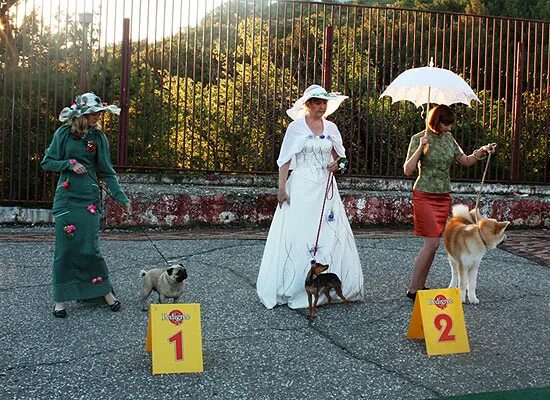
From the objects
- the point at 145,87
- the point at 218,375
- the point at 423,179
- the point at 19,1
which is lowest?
the point at 218,375

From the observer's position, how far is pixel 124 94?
1035cm

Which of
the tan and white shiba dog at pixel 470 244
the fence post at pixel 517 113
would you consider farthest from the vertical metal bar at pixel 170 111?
the fence post at pixel 517 113

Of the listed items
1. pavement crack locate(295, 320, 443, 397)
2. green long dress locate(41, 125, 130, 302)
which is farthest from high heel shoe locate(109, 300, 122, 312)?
pavement crack locate(295, 320, 443, 397)

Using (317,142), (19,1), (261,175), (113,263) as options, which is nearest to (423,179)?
(317,142)

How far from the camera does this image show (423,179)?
6.39m

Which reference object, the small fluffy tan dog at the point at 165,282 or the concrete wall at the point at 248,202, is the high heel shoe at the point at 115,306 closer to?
the small fluffy tan dog at the point at 165,282

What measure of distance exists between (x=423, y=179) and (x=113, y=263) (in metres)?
3.39

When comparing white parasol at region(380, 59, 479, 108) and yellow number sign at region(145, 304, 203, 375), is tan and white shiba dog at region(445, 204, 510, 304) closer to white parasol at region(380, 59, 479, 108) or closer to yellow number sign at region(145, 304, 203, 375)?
white parasol at region(380, 59, 479, 108)

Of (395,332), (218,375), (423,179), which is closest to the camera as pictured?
(218,375)

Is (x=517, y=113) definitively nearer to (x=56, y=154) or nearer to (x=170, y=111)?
(x=170, y=111)

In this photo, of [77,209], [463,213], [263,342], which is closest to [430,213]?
[463,213]

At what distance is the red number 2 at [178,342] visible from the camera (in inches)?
174

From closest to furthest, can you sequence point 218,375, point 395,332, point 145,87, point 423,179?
point 218,375 → point 395,332 → point 423,179 → point 145,87

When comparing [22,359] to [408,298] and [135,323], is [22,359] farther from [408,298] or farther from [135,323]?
[408,298]
